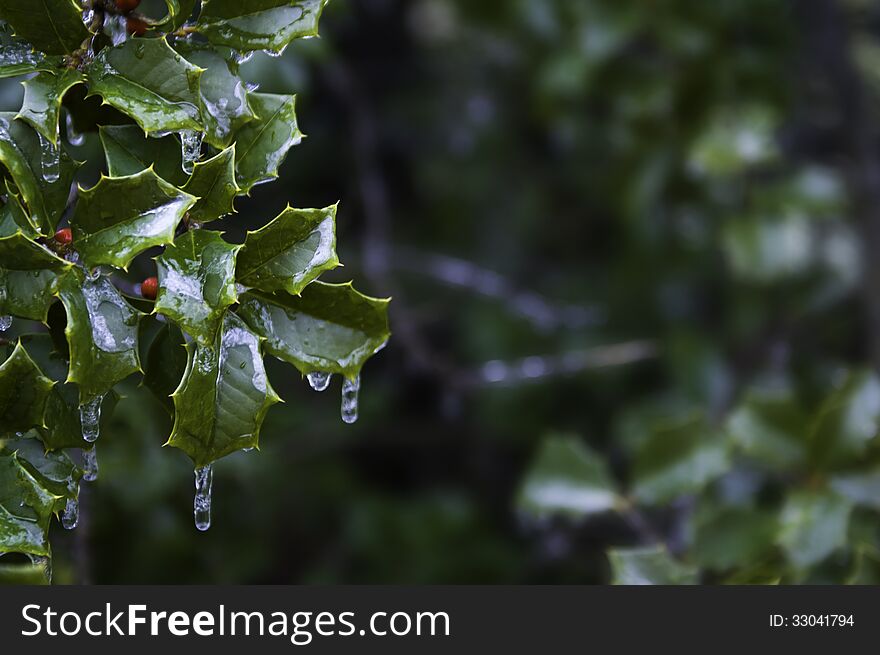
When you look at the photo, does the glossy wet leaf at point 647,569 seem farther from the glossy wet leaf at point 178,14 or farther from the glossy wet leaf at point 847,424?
the glossy wet leaf at point 178,14

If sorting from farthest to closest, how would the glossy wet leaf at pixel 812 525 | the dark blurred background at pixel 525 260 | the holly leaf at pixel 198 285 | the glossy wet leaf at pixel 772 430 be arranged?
the dark blurred background at pixel 525 260 → the glossy wet leaf at pixel 772 430 → the glossy wet leaf at pixel 812 525 → the holly leaf at pixel 198 285

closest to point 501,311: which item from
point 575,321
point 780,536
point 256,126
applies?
point 575,321

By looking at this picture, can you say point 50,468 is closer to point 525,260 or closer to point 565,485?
point 565,485

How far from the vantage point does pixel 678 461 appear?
1429mm

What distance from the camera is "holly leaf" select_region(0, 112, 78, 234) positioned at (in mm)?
710

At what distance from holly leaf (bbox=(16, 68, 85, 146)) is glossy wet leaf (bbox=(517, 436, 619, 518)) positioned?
3.33 ft

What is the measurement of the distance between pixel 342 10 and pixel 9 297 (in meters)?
1.01

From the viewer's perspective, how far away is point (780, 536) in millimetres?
1292

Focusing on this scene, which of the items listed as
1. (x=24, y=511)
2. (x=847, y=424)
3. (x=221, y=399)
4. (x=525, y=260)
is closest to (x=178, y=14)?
(x=221, y=399)

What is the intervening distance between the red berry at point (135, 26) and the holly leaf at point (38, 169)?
0.13 metres

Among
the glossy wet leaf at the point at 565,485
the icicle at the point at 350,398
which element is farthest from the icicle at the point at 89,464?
the glossy wet leaf at the point at 565,485

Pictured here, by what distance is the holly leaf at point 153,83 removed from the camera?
0.71 m

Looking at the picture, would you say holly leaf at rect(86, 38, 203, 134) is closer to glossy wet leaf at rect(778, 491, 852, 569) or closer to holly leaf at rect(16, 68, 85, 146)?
holly leaf at rect(16, 68, 85, 146)

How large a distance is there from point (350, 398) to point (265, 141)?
0.27m
